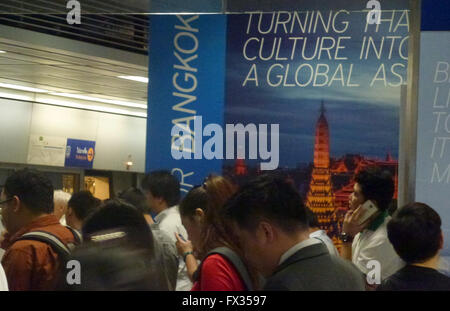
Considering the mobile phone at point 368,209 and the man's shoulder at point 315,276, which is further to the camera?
the mobile phone at point 368,209

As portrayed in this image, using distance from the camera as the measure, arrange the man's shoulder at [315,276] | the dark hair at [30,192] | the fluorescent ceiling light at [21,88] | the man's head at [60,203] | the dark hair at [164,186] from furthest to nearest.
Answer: the fluorescent ceiling light at [21,88] → the man's head at [60,203] → the dark hair at [164,186] → the dark hair at [30,192] → the man's shoulder at [315,276]

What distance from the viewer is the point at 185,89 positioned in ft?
9.95

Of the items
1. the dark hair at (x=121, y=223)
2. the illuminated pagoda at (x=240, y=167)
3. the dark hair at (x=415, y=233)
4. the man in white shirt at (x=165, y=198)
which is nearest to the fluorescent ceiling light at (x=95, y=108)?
the man in white shirt at (x=165, y=198)

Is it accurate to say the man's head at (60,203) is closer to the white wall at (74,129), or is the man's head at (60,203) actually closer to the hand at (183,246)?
the hand at (183,246)

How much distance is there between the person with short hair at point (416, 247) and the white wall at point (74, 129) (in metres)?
4.68

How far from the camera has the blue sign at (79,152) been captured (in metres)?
7.49

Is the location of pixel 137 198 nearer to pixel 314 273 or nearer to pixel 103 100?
pixel 314 273

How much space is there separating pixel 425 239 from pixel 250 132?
101cm

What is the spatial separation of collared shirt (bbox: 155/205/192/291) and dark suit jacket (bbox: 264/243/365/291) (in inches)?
49.8

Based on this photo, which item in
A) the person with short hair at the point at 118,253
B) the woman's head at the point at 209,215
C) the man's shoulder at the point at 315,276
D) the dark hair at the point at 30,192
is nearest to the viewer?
the person with short hair at the point at 118,253

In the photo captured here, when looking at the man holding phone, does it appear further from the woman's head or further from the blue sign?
the blue sign

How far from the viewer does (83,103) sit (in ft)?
22.0

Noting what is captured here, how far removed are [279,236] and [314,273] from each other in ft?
0.52

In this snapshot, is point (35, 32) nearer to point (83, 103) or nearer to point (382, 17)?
point (83, 103)
